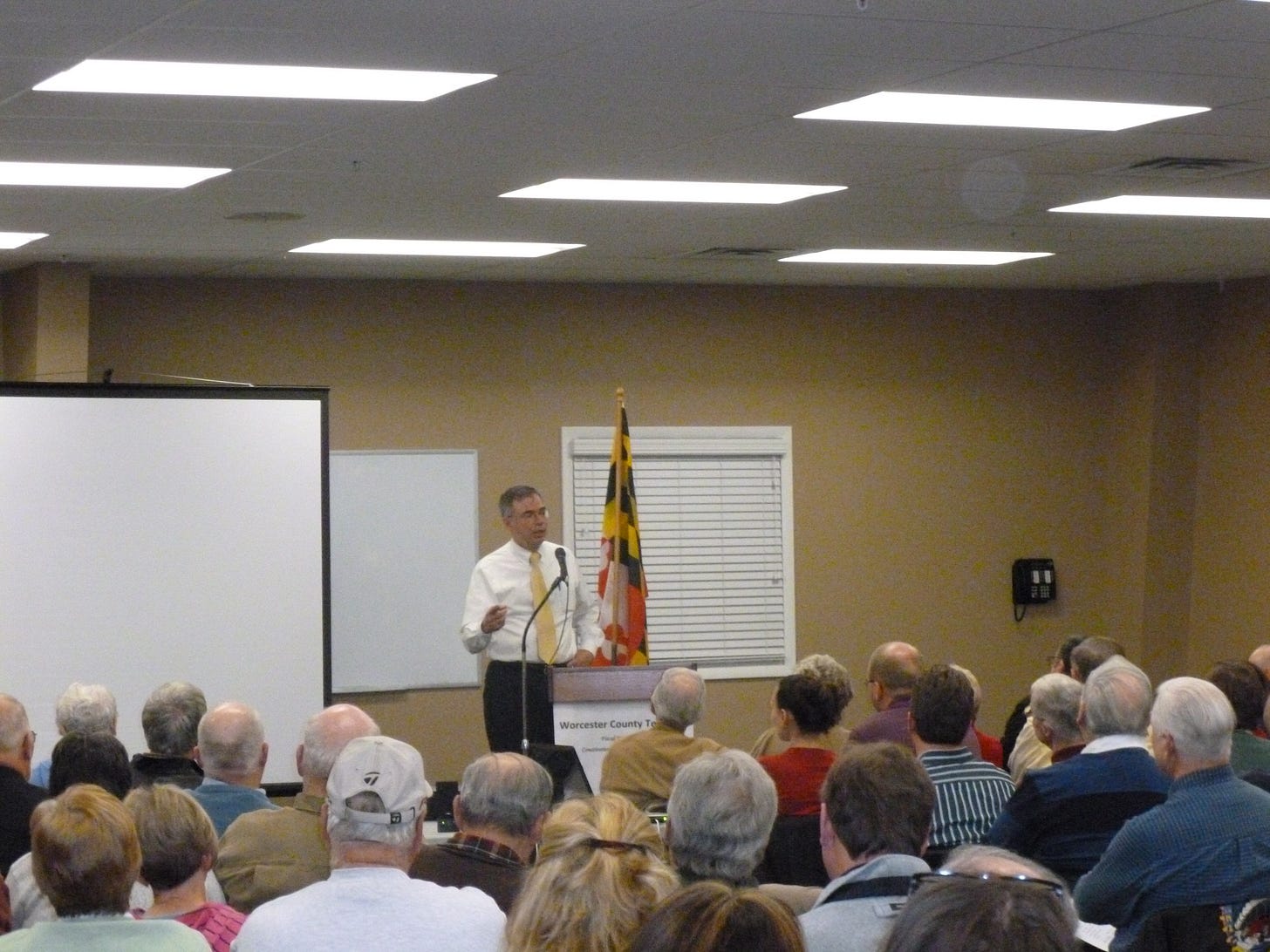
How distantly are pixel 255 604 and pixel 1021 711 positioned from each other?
3800 millimetres

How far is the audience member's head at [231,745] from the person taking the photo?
4.61m

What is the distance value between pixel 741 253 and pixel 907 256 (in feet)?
3.00

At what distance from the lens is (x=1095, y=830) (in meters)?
4.27

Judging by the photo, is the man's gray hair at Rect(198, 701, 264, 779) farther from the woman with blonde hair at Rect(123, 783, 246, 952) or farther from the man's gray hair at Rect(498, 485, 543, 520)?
the man's gray hair at Rect(498, 485, 543, 520)

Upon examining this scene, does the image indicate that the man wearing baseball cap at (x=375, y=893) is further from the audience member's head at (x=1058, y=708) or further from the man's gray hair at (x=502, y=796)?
the audience member's head at (x=1058, y=708)

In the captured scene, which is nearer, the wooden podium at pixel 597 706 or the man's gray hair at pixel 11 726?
the man's gray hair at pixel 11 726

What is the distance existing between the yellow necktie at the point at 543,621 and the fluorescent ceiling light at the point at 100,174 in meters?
2.41

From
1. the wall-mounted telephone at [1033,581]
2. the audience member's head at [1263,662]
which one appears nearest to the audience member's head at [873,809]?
the audience member's head at [1263,662]

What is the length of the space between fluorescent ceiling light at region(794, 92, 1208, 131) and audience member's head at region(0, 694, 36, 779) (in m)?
2.87

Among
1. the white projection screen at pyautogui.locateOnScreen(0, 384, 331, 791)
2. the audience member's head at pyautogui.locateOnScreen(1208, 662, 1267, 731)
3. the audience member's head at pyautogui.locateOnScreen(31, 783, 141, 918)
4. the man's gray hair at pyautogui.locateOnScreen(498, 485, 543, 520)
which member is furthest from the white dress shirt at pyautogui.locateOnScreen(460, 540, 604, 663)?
the audience member's head at pyautogui.locateOnScreen(31, 783, 141, 918)

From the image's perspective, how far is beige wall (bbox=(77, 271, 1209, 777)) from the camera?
934 cm

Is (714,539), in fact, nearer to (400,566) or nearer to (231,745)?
(400,566)

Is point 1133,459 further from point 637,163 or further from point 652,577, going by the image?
point 637,163

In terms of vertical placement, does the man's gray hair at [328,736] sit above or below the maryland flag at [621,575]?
below
